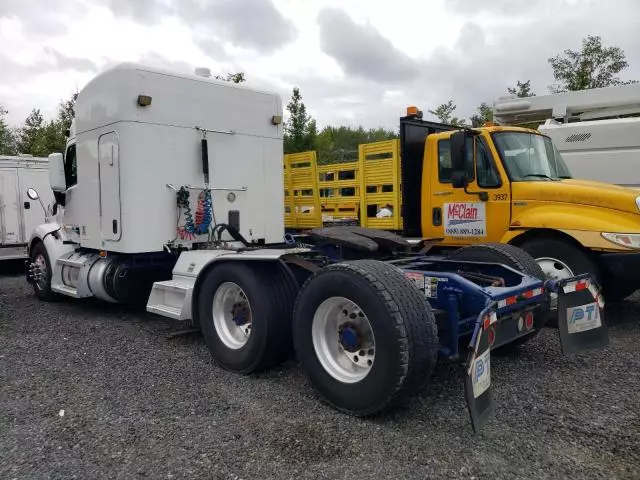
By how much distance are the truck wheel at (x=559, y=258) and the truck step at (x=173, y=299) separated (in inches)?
157

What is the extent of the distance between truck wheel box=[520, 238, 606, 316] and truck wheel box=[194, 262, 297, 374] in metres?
3.20

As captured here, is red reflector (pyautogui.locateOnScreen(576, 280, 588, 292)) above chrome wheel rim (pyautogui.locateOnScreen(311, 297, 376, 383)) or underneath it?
above

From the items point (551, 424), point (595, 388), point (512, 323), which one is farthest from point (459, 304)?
point (595, 388)

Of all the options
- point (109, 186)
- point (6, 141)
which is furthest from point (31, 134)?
point (109, 186)

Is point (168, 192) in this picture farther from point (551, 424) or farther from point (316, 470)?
point (551, 424)

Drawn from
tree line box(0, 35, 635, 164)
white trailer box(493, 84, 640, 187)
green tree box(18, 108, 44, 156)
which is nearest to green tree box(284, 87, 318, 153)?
tree line box(0, 35, 635, 164)

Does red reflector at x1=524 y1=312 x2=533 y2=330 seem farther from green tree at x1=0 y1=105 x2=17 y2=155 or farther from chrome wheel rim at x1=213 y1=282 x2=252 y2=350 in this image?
green tree at x1=0 y1=105 x2=17 y2=155

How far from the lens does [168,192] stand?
6492 mm

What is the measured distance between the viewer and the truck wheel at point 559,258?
20.0 feet

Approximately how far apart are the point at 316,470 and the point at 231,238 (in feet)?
14.0

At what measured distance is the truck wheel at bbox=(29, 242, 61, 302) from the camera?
8297 millimetres

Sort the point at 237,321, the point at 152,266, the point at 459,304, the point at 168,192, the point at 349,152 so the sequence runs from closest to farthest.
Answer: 1. the point at 459,304
2. the point at 237,321
3. the point at 168,192
4. the point at 152,266
5. the point at 349,152

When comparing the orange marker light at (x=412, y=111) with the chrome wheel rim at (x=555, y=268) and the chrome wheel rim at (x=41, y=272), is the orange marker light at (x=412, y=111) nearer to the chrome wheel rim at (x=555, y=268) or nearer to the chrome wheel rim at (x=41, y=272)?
the chrome wheel rim at (x=555, y=268)

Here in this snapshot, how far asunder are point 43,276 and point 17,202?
442 cm
